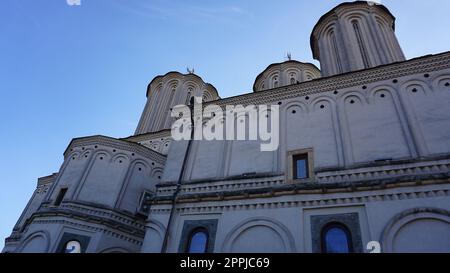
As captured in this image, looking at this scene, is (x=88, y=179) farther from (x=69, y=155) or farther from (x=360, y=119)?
(x=360, y=119)

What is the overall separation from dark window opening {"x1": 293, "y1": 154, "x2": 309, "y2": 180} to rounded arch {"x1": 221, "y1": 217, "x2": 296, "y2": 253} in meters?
1.84

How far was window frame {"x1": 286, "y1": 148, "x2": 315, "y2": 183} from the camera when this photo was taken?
32.6ft

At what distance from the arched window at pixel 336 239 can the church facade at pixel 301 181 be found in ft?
0.09

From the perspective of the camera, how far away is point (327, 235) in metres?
8.62

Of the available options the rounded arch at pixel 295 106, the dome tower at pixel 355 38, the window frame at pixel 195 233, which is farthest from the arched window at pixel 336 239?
the dome tower at pixel 355 38

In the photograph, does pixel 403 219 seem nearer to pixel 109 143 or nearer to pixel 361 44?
pixel 361 44

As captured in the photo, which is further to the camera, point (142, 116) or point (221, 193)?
point (142, 116)

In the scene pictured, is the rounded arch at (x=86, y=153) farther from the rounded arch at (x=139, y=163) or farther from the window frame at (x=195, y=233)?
the window frame at (x=195, y=233)

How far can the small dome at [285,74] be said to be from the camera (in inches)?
1001

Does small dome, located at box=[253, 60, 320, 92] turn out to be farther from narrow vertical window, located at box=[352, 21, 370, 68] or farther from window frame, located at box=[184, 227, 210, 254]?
window frame, located at box=[184, 227, 210, 254]

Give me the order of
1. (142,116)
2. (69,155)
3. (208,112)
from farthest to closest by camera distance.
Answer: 1. (142,116)
2. (69,155)
3. (208,112)

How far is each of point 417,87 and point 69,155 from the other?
55.0 ft

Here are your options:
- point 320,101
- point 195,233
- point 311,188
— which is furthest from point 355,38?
point 195,233
